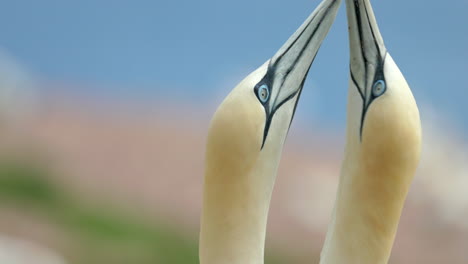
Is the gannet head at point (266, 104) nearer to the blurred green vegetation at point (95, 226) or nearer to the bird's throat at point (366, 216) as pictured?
the bird's throat at point (366, 216)

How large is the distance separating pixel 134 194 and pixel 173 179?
11.4 inches

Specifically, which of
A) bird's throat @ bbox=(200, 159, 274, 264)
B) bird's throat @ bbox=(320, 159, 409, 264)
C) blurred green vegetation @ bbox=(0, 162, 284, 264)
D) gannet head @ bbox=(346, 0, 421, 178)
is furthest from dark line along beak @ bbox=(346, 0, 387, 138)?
blurred green vegetation @ bbox=(0, 162, 284, 264)

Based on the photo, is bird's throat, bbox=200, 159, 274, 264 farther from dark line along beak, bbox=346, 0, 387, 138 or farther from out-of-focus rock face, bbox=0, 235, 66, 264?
out-of-focus rock face, bbox=0, 235, 66, 264

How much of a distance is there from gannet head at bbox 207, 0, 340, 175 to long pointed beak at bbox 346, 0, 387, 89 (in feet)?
0.28

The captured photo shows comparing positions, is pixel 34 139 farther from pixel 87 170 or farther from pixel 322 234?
pixel 322 234

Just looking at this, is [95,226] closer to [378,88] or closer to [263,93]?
[263,93]

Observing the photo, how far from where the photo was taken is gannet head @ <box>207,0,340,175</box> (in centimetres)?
219

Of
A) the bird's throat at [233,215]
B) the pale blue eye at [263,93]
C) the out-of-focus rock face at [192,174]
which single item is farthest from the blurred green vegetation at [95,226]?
the pale blue eye at [263,93]

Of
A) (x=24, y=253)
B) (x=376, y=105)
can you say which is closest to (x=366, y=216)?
(x=376, y=105)

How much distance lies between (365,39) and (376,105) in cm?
17

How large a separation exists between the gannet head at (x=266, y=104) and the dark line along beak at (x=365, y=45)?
9cm

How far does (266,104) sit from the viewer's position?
2.23 metres

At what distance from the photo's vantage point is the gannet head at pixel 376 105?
2.10 meters

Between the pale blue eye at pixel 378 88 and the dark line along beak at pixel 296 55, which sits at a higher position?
the dark line along beak at pixel 296 55
